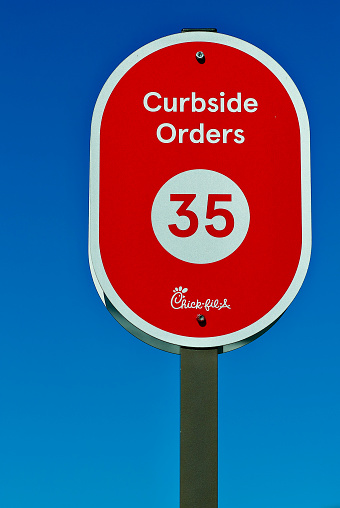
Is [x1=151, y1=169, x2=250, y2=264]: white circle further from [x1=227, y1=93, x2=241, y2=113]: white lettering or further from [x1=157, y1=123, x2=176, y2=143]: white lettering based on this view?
[x1=227, y1=93, x2=241, y2=113]: white lettering

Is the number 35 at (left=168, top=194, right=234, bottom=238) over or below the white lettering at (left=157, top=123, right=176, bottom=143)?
below

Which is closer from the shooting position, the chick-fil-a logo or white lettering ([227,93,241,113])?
the chick-fil-a logo

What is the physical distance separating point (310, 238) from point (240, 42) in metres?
0.95

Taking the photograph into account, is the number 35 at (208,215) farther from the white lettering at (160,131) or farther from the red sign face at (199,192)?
the white lettering at (160,131)

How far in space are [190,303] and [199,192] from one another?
1.59 ft

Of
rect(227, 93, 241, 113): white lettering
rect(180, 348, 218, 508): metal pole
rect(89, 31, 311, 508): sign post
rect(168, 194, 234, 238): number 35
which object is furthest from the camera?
rect(227, 93, 241, 113): white lettering

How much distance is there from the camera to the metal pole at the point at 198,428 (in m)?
3.28

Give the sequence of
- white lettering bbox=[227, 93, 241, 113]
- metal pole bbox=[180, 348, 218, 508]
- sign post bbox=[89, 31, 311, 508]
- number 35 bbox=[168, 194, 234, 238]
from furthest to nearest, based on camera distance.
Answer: white lettering bbox=[227, 93, 241, 113]
number 35 bbox=[168, 194, 234, 238]
sign post bbox=[89, 31, 311, 508]
metal pole bbox=[180, 348, 218, 508]

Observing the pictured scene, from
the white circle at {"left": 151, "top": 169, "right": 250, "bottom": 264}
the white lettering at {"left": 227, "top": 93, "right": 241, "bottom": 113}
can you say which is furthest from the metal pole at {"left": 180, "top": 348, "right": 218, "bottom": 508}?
the white lettering at {"left": 227, "top": 93, "right": 241, "bottom": 113}

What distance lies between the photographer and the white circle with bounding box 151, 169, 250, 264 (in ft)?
11.4

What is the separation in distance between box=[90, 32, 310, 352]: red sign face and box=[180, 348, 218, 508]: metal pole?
0.09m

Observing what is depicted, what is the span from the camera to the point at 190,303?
11.2 ft

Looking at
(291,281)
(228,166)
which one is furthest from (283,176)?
(291,281)

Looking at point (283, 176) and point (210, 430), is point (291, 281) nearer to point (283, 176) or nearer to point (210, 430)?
point (283, 176)
